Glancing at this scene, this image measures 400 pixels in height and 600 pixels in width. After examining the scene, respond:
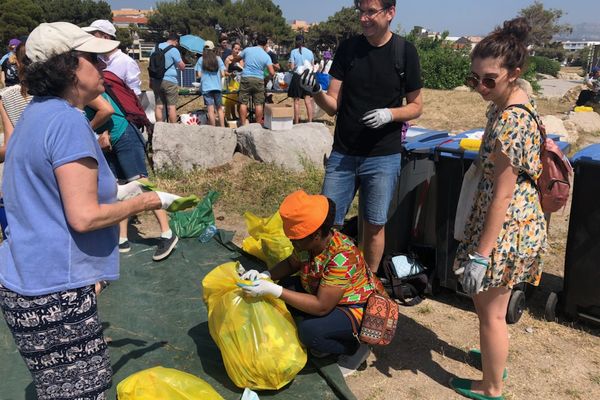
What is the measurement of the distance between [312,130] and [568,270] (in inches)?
177

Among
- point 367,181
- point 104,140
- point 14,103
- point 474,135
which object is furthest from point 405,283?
point 14,103

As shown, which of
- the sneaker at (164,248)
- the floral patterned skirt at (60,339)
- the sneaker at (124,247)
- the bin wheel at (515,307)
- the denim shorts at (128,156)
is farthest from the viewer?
the sneaker at (124,247)

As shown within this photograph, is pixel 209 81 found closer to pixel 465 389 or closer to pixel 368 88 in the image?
pixel 368 88

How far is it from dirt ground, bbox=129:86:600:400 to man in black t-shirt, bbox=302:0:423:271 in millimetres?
698

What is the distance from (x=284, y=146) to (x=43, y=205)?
5.02 m

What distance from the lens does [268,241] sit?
3.53 metres

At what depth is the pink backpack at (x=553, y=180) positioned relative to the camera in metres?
2.21

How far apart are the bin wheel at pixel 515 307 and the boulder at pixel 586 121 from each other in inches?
322

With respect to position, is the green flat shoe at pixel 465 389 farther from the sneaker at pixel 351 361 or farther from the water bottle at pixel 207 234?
the water bottle at pixel 207 234

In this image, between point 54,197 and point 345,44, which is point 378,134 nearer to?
point 345,44

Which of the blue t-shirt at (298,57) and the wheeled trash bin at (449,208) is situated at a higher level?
the blue t-shirt at (298,57)

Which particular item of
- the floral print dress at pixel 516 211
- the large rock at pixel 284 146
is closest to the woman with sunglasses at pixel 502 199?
the floral print dress at pixel 516 211

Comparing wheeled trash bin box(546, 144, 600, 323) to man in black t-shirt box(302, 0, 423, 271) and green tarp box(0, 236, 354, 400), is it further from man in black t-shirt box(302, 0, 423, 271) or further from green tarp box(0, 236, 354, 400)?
green tarp box(0, 236, 354, 400)

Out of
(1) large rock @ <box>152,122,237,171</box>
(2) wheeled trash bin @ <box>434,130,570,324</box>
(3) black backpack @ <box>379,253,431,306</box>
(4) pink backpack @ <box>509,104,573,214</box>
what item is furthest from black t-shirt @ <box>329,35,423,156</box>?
(1) large rock @ <box>152,122,237,171</box>
